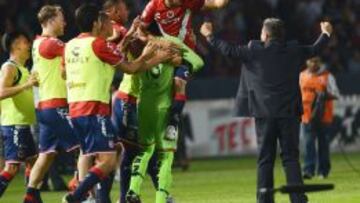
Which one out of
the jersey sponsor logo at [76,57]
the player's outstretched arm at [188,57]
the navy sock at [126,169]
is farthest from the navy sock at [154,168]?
the jersey sponsor logo at [76,57]

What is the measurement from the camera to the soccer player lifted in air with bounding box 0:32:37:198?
1742cm

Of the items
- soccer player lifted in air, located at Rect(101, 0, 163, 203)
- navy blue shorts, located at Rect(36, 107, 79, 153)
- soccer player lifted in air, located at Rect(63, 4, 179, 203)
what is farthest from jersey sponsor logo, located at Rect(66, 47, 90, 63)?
navy blue shorts, located at Rect(36, 107, 79, 153)

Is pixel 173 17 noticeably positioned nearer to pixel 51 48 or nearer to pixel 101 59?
pixel 51 48

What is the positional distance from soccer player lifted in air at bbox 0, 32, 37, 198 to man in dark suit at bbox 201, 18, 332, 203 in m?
2.68

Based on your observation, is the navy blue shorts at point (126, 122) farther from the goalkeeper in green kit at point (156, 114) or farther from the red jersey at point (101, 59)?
the red jersey at point (101, 59)

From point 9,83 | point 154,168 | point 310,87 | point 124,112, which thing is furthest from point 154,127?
point 310,87

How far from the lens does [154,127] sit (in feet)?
52.6

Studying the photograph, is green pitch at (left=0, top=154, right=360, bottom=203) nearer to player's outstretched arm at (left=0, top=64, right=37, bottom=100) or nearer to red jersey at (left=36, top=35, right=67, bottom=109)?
player's outstretched arm at (left=0, top=64, right=37, bottom=100)

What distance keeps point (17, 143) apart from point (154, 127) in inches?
92.8

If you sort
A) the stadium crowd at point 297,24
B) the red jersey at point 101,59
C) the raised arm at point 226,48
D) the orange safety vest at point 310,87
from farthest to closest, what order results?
the stadium crowd at point 297,24
the orange safety vest at point 310,87
the raised arm at point 226,48
the red jersey at point 101,59

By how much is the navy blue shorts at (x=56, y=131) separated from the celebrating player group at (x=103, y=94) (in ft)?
0.04

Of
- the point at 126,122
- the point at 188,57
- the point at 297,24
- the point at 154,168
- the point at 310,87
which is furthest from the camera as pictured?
the point at 297,24

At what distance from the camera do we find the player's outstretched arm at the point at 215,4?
16.1 m

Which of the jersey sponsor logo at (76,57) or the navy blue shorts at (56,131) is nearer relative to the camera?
the jersey sponsor logo at (76,57)
